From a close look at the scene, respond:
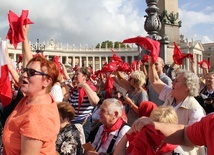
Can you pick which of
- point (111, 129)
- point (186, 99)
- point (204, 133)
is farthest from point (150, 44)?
point (204, 133)

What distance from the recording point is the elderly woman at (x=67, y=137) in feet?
13.2

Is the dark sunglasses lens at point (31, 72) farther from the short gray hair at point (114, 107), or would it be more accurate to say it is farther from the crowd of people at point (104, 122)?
the short gray hair at point (114, 107)

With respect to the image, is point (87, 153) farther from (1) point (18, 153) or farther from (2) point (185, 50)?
(2) point (185, 50)

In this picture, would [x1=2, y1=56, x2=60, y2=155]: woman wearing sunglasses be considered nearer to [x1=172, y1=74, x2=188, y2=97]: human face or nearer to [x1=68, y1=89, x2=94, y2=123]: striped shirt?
[x1=172, y1=74, x2=188, y2=97]: human face

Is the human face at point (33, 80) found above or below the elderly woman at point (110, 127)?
above

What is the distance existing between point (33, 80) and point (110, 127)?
5.48 ft

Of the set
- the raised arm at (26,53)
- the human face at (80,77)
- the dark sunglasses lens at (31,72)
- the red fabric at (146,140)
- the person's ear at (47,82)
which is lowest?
the red fabric at (146,140)

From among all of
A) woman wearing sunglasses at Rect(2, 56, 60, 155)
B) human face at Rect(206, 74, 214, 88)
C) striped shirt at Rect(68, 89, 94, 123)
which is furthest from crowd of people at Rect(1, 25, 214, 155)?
human face at Rect(206, 74, 214, 88)

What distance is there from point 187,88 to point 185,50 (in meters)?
57.4

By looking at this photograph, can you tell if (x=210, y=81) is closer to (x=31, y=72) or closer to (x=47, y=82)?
(x=47, y=82)

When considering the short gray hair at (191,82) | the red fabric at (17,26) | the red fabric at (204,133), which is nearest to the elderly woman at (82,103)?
the short gray hair at (191,82)

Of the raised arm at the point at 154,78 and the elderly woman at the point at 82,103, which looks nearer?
the raised arm at the point at 154,78

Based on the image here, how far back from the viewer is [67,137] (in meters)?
4.12

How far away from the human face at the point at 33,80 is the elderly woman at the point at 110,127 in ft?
5.06
